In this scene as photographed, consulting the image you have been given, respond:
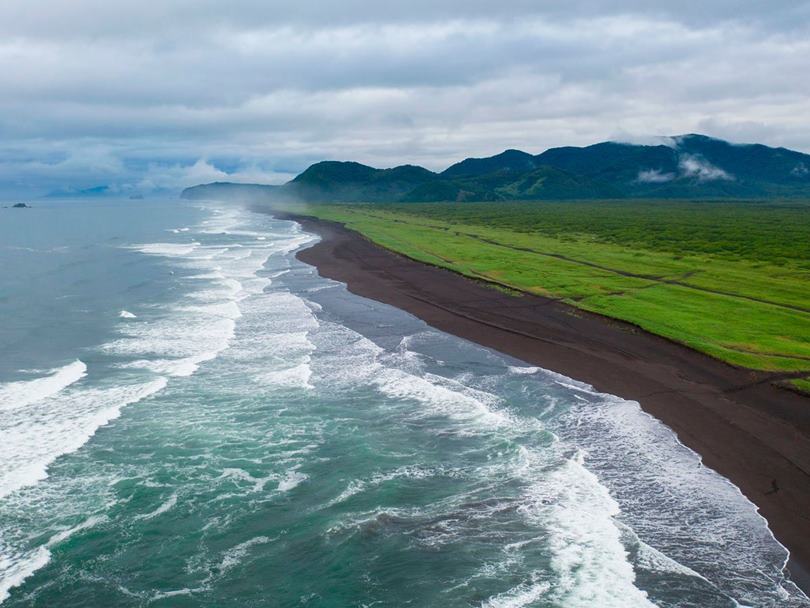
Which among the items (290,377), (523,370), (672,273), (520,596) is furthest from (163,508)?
(672,273)

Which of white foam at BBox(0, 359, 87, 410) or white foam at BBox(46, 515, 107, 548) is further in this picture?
white foam at BBox(0, 359, 87, 410)

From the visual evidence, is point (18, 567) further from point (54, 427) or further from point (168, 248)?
point (168, 248)

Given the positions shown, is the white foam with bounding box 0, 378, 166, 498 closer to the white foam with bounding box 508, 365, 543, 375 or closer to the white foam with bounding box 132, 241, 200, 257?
the white foam with bounding box 508, 365, 543, 375

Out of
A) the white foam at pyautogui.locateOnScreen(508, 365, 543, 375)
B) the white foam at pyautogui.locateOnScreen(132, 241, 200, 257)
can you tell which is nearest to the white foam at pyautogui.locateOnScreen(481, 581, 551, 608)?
the white foam at pyautogui.locateOnScreen(508, 365, 543, 375)

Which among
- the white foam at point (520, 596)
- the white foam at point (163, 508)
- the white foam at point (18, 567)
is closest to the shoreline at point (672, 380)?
the white foam at point (520, 596)

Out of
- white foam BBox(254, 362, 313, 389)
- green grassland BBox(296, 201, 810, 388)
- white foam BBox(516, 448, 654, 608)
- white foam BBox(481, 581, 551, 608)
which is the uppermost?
green grassland BBox(296, 201, 810, 388)

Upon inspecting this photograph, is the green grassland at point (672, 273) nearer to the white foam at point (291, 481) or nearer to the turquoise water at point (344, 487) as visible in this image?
the turquoise water at point (344, 487)
